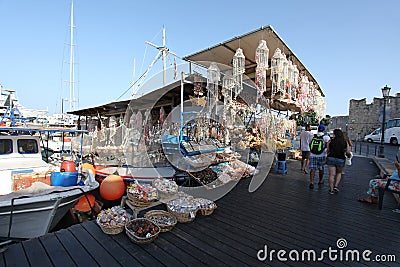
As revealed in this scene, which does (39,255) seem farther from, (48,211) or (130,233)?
(48,211)

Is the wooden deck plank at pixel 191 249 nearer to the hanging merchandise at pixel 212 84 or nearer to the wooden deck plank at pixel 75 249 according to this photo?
the wooden deck plank at pixel 75 249

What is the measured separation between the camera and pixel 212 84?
5426 mm

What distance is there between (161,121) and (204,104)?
7.74ft

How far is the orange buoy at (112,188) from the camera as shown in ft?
17.9

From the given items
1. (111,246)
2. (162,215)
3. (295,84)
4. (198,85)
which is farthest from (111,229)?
(295,84)

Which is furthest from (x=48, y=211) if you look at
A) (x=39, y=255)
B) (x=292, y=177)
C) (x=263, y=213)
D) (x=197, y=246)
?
(x=292, y=177)

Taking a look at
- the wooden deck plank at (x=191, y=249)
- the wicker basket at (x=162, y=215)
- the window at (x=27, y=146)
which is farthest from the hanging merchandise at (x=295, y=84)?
the window at (x=27, y=146)

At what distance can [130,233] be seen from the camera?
7.94ft

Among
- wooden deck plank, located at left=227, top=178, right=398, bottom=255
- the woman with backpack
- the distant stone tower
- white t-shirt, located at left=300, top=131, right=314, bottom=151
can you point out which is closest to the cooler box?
wooden deck plank, located at left=227, top=178, right=398, bottom=255

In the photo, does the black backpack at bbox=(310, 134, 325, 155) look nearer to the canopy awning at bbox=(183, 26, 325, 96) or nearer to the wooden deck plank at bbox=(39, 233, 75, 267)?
the canopy awning at bbox=(183, 26, 325, 96)

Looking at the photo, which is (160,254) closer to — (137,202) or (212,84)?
(137,202)

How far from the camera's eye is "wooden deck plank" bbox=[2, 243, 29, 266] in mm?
2105

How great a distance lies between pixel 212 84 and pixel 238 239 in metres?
3.84

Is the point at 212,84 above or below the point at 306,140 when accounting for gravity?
above
